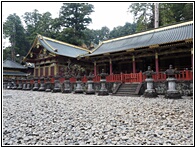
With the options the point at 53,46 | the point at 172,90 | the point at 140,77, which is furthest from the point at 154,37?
the point at 53,46

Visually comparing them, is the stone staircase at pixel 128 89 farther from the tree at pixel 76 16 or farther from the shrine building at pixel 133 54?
the tree at pixel 76 16

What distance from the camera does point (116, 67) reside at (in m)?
18.4

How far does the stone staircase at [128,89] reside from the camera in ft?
34.2

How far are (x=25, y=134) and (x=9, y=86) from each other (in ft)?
67.6

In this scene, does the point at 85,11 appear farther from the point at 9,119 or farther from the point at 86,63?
the point at 9,119

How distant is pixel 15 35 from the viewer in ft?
125

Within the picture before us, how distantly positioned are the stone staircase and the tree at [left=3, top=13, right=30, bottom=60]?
32569 mm

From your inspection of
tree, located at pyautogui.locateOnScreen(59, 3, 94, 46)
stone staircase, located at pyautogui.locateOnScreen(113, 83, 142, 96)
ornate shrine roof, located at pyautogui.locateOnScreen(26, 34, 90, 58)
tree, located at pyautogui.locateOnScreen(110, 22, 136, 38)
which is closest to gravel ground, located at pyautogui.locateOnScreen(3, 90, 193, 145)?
stone staircase, located at pyautogui.locateOnScreen(113, 83, 142, 96)

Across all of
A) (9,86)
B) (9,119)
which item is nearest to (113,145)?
(9,119)

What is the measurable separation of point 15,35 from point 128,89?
36.3 m

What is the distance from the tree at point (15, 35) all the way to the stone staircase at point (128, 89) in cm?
3257

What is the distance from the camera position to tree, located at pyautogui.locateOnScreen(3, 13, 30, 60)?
119 feet

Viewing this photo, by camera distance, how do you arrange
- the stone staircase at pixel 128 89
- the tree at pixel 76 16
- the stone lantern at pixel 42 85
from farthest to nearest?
1. the tree at pixel 76 16
2. the stone lantern at pixel 42 85
3. the stone staircase at pixel 128 89

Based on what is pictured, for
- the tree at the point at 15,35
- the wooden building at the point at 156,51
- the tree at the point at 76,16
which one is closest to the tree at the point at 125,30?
the tree at the point at 76,16
